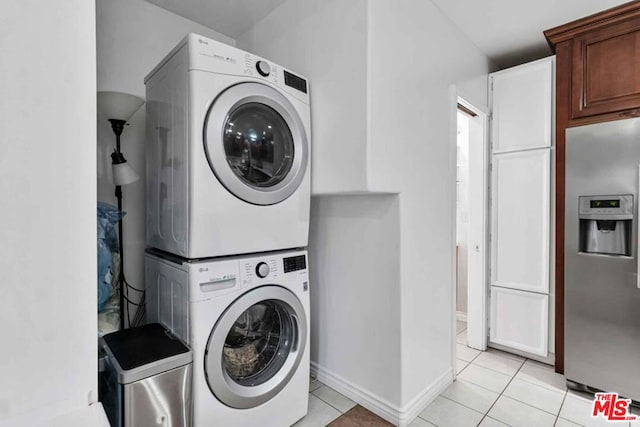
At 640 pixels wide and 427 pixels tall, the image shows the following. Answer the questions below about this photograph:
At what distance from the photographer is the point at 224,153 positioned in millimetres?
1397

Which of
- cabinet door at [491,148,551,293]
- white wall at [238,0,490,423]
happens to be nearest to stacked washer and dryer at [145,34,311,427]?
white wall at [238,0,490,423]

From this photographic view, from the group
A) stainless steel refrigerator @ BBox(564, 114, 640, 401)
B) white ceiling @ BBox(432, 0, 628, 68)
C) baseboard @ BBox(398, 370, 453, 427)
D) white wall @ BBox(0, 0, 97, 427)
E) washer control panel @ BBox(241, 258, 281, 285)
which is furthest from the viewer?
white ceiling @ BBox(432, 0, 628, 68)

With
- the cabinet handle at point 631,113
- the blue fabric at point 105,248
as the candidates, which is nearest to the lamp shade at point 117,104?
the blue fabric at point 105,248

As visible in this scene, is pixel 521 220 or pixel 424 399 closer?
pixel 424 399

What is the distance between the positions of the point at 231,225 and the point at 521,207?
2.28 meters

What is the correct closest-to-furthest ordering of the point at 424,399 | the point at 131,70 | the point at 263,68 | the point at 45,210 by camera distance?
1. the point at 45,210
2. the point at 263,68
3. the point at 424,399
4. the point at 131,70

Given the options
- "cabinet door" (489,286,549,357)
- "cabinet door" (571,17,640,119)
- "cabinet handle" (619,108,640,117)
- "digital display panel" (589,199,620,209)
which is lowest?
"cabinet door" (489,286,549,357)

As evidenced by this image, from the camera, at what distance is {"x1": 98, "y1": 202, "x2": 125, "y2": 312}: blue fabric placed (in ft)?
5.20

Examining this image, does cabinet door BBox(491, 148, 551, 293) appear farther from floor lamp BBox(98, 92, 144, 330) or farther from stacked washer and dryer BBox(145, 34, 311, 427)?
floor lamp BBox(98, 92, 144, 330)

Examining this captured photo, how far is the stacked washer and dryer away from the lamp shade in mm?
88

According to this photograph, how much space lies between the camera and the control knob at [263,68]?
4.99 ft

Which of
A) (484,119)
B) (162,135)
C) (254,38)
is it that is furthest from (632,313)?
(254,38)

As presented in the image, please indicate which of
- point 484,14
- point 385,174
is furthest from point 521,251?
point 484,14

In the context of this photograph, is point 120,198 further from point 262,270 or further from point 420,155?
point 420,155
